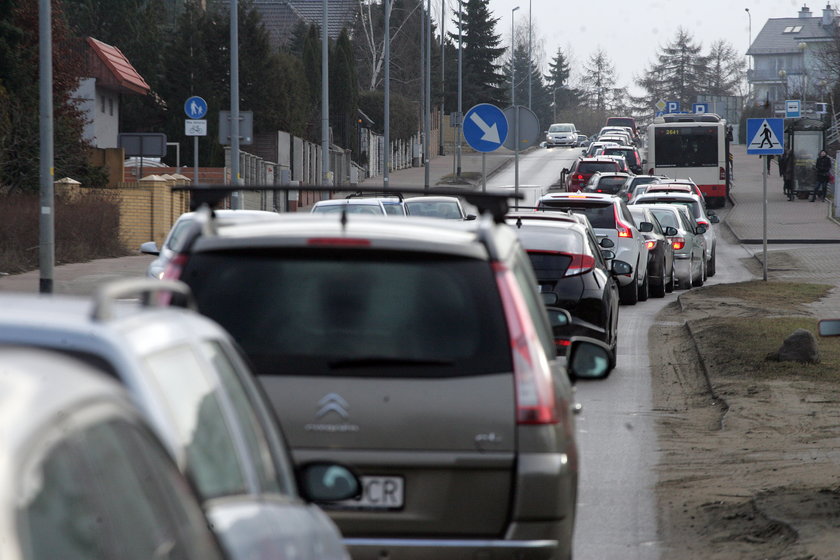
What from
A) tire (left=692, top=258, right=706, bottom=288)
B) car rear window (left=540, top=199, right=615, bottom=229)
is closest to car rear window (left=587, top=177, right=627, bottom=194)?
tire (left=692, top=258, right=706, bottom=288)

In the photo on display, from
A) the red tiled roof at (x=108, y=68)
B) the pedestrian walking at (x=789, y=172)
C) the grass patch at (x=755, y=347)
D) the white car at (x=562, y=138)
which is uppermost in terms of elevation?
the red tiled roof at (x=108, y=68)

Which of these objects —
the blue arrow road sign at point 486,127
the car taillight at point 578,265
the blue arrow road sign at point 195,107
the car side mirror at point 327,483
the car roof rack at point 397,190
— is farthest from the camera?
the blue arrow road sign at point 195,107

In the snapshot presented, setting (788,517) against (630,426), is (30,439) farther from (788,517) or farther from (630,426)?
(630,426)

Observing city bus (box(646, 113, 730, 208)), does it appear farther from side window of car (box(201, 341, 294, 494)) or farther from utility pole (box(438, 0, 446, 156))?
side window of car (box(201, 341, 294, 494))

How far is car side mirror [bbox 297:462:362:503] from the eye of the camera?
4.07 meters

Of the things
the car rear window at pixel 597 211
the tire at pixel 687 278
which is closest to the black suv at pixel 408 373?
the car rear window at pixel 597 211

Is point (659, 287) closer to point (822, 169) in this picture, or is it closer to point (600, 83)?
point (822, 169)

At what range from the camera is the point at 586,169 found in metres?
54.1

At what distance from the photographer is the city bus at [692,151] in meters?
54.2

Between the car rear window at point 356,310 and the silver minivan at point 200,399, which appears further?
the car rear window at point 356,310

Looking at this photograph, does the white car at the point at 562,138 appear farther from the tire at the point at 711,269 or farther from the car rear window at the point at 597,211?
the car rear window at the point at 597,211

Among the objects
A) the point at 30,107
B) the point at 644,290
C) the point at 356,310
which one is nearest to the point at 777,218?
the point at 30,107

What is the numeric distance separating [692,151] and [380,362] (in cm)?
5043

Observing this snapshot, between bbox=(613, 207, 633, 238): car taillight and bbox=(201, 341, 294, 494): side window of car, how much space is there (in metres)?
19.3
